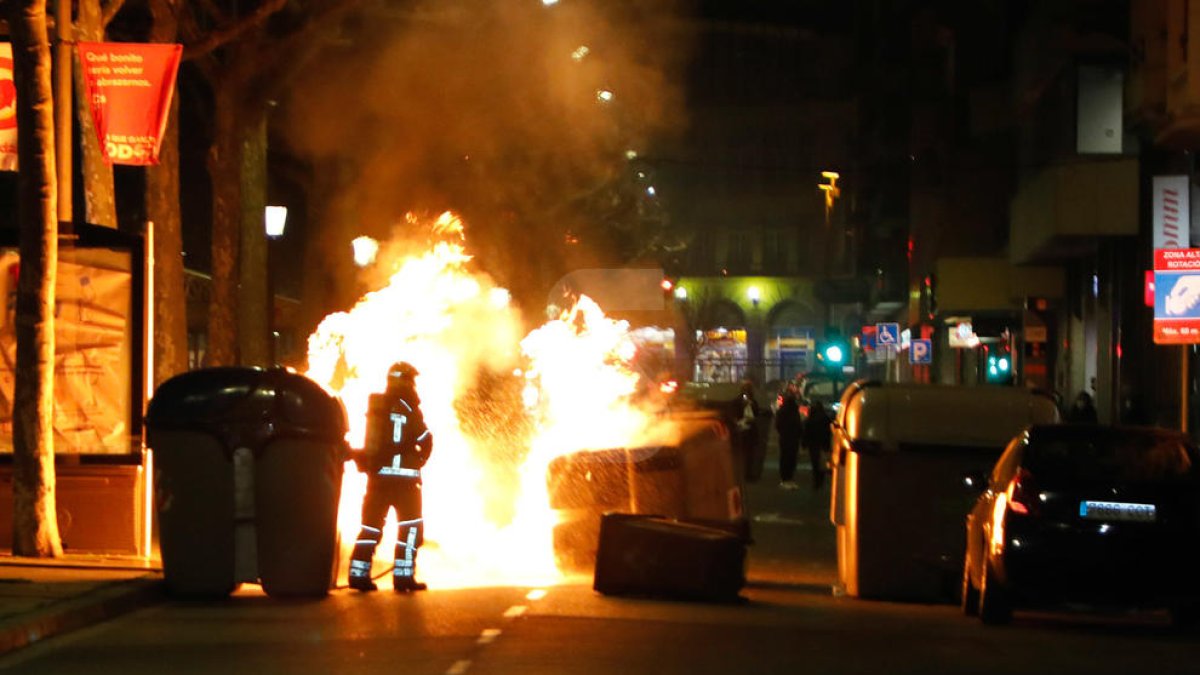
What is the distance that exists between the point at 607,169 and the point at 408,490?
77.9 ft

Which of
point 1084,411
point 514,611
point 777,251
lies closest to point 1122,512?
point 514,611

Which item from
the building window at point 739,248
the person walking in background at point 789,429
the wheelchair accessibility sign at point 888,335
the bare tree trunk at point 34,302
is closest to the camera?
the bare tree trunk at point 34,302

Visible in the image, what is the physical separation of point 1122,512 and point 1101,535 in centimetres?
21

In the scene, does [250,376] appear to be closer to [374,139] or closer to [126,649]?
[126,649]

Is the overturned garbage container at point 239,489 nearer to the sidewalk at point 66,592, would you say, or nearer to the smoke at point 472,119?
the sidewalk at point 66,592

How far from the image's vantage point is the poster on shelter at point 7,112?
14.6 metres

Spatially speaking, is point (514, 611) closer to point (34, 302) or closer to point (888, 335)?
point (34, 302)

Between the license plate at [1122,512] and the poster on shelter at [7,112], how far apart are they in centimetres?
938

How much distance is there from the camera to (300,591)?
40.2 ft

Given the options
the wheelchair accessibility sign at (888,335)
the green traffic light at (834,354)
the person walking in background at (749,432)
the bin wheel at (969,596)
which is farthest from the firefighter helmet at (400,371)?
the wheelchair accessibility sign at (888,335)

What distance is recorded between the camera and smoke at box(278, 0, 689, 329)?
25719 mm

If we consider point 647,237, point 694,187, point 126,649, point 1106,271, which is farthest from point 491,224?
point 694,187

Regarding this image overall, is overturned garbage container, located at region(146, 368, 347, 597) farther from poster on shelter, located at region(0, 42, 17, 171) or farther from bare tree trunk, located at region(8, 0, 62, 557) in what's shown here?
poster on shelter, located at region(0, 42, 17, 171)

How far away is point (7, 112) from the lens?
1458 cm
